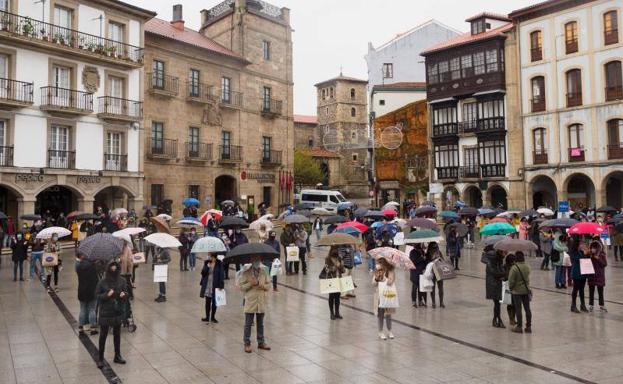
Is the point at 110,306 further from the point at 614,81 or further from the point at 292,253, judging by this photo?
the point at 614,81

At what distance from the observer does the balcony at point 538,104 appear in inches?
1497

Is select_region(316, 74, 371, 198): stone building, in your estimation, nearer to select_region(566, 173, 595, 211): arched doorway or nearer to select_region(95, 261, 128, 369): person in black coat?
select_region(566, 173, 595, 211): arched doorway

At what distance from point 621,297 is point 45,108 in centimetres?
2620

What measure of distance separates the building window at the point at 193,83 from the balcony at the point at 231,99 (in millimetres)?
2244

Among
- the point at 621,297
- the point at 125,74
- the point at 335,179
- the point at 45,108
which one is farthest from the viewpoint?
the point at 335,179

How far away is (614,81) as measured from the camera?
3453 centimetres

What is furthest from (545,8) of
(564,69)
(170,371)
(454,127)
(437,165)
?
(170,371)

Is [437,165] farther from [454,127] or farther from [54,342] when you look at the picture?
[54,342]

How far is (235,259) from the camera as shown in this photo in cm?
910

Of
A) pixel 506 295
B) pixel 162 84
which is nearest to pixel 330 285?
pixel 506 295

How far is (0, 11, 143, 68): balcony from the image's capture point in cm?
2547

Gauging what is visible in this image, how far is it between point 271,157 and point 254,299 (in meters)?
34.2

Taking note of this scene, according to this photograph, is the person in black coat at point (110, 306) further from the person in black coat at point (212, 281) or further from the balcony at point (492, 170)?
the balcony at point (492, 170)

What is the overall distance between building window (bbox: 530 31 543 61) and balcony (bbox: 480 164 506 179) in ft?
27.2
